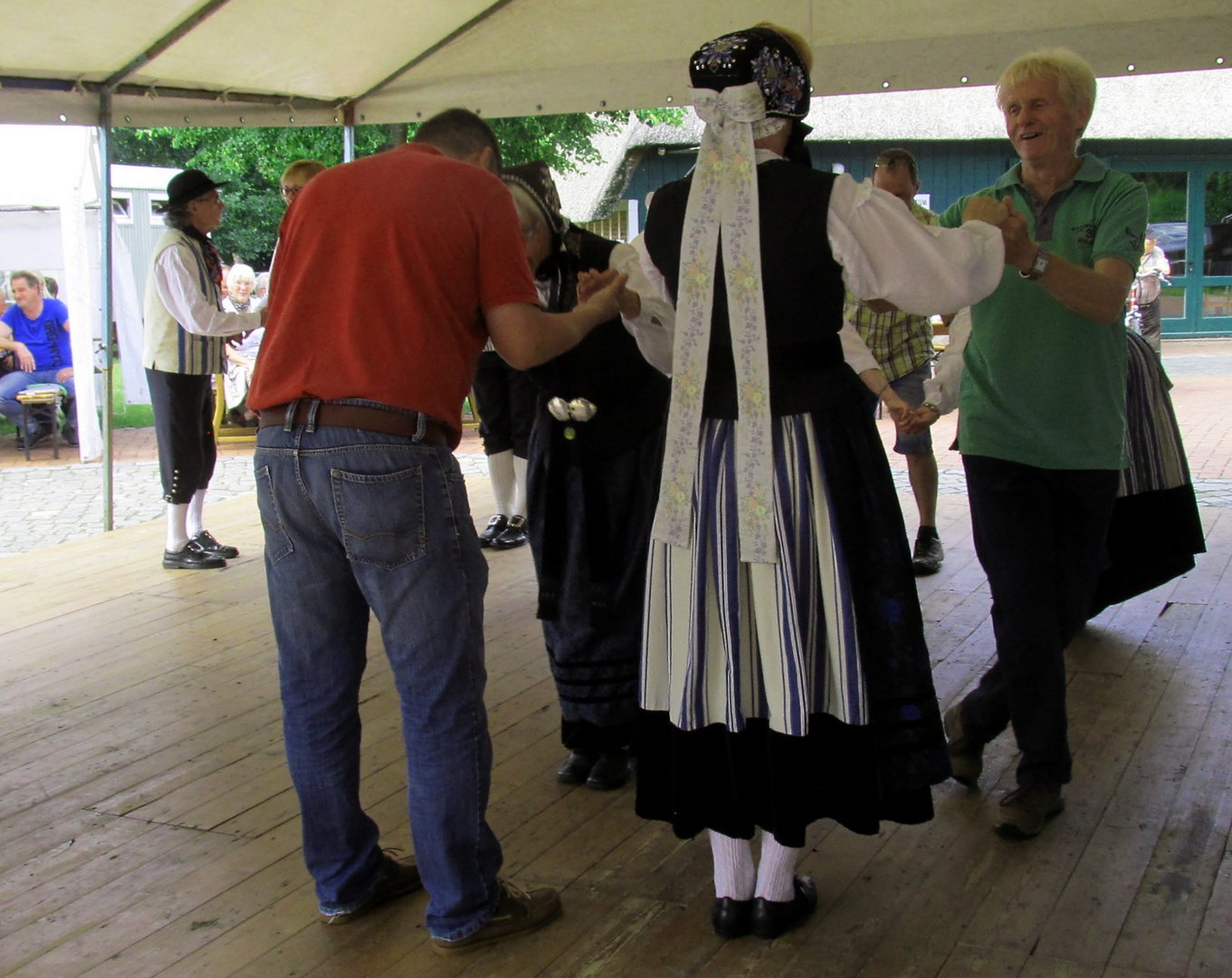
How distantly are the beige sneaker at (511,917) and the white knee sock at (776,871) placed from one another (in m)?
0.41

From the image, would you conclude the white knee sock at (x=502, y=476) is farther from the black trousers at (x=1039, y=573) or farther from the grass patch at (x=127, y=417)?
the grass patch at (x=127, y=417)

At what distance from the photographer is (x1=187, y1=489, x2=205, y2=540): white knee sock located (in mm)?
A: 5723

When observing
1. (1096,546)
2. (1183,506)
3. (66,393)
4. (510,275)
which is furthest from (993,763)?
(66,393)

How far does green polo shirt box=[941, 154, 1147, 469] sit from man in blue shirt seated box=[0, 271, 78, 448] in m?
9.78

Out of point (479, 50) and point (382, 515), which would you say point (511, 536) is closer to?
point (479, 50)

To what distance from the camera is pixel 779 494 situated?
6.70ft

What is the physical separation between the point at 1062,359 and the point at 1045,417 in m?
0.13

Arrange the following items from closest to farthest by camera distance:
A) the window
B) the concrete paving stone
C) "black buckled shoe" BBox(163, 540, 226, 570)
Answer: "black buckled shoe" BBox(163, 540, 226, 570) < the concrete paving stone < the window

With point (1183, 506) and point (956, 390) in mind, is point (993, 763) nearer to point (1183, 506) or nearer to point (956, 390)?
point (956, 390)

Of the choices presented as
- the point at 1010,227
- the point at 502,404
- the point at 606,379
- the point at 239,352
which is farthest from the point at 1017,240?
the point at 239,352

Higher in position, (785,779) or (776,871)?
(785,779)

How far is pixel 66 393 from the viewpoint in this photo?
10.8 m

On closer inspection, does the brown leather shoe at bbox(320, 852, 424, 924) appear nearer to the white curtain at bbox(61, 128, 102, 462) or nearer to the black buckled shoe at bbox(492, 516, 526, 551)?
the black buckled shoe at bbox(492, 516, 526, 551)

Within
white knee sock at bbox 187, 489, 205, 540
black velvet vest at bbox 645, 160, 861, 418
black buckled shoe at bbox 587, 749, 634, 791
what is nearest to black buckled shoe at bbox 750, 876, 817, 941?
Result: black buckled shoe at bbox 587, 749, 634, 791
